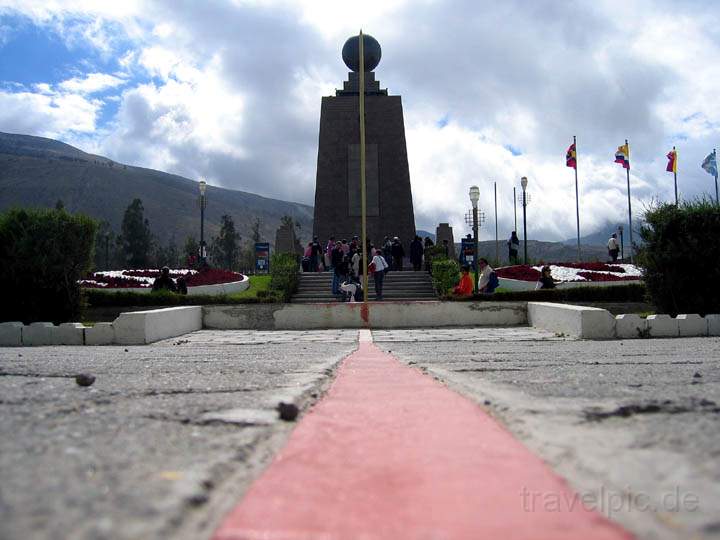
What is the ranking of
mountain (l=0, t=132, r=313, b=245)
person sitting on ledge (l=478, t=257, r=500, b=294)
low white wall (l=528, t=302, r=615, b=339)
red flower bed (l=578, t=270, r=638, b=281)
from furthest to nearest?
mountain (l=0, t=132, r=313, b=245) → red flower bed (l=578, t=270, r=638, b=281) → person sitting on ledge (l=478, t=257, r=500, b=294) → low white wall (l=528, t=302, r=615, b=339)

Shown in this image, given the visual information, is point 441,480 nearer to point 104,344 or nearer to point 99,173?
point 104,344

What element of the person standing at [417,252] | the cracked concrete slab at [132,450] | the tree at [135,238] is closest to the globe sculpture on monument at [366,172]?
the person standing at [417,252]

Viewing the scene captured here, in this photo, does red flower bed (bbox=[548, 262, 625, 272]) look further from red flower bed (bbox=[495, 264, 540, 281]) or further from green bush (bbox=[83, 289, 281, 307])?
green bush (bbox=[83, 289, 281, 307])

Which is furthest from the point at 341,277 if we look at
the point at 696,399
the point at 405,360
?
the point at 696,399

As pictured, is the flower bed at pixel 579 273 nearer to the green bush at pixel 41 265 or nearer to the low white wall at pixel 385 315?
the low white wall at pixel 385 315

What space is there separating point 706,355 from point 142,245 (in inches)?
2918

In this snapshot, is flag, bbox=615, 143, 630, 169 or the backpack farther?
flag, bbox=615, 143, 630, 169

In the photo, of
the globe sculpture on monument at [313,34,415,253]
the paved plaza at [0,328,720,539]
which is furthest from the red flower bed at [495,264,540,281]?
the paved plaza at [0,328,720,539]

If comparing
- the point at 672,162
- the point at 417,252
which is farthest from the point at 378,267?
the point at 672,162

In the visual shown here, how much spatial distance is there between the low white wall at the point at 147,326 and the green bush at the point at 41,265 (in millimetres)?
2238

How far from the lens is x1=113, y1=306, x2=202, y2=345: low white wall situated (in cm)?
934

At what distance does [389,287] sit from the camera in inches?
869

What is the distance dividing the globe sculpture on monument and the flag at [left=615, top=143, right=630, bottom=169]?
14.0m

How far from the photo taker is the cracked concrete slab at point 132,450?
1218 mm
